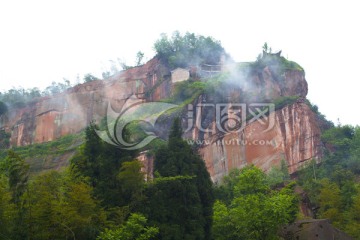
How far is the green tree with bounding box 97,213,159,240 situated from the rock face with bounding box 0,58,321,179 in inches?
1020

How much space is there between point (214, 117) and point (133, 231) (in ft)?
107

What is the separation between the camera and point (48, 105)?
2985 inches

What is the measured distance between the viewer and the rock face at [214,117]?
2199 inches

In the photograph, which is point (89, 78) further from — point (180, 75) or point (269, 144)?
point (269, 144)

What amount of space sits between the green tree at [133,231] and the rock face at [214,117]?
25904 millimetres

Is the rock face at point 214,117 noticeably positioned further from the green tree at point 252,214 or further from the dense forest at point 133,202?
the green tree at point 252,214

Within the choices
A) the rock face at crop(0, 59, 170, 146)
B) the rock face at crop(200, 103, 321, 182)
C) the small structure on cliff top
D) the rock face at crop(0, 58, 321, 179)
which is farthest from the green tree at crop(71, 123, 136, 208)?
the rock face at crop(0, 59, 170, 146)

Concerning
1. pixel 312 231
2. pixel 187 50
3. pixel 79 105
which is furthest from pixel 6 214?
pixel 187 50

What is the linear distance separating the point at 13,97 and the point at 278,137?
39.3 metres

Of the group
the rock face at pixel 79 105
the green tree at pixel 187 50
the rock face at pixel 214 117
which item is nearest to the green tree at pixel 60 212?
the rock face at pixel 214 117

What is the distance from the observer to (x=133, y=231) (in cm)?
2602

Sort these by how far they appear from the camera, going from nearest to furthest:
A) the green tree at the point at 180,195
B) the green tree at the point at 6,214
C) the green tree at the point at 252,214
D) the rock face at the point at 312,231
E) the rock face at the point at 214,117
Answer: the green tree at the point at 6,214 < the green tree at the point at 252,214 < the green tree at the point at 180,195 < the rock face at the point at 312,231 < the rock face at the point at 214,117

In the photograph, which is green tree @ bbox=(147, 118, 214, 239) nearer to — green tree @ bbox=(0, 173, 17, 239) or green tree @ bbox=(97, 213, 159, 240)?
green tree @ bbox=(97, 213, 159, 240)

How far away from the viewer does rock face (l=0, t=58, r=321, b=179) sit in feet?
183
